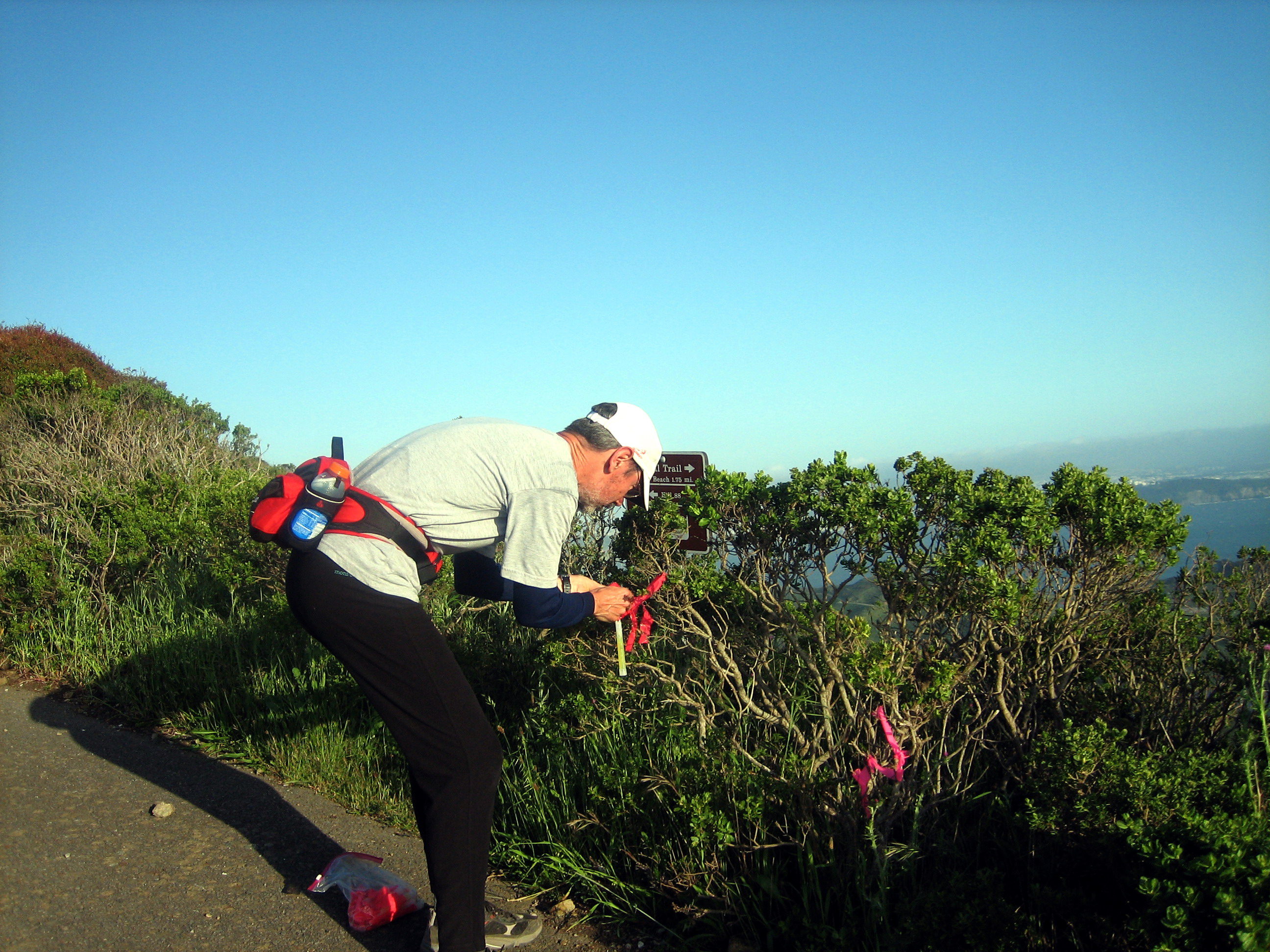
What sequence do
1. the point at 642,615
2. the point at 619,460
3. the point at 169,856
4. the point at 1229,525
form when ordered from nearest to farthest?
the point at 619,460, the point at 642,615, the point at 169,856, the point at 1229,525

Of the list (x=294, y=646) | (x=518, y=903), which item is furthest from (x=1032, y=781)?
(x=294, y=646)

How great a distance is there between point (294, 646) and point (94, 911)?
2.30m

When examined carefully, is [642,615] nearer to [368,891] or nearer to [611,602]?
[611,602]

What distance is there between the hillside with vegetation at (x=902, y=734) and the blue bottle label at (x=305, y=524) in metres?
A: 1.34

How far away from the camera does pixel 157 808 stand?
156 inches

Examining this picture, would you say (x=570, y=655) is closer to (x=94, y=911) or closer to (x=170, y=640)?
(x=94, y=911)

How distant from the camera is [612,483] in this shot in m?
2.99

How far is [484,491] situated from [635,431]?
21.2 inches

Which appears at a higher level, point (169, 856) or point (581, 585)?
point (581, 585)

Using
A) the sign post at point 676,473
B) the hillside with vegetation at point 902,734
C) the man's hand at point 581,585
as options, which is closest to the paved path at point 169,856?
the hillside with vegetation at point 902,734

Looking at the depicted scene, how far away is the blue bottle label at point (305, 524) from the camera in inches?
105

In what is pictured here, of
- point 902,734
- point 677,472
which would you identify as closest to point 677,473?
point 677,472

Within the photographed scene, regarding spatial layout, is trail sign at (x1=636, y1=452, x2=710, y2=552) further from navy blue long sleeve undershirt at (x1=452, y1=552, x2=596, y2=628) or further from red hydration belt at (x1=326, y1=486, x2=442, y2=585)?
red hydration belt at (x1=326, y1=486, x2=442, y2=585)

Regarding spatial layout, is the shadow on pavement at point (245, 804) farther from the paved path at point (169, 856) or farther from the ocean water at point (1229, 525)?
the ocean water at point (1229, 525)
